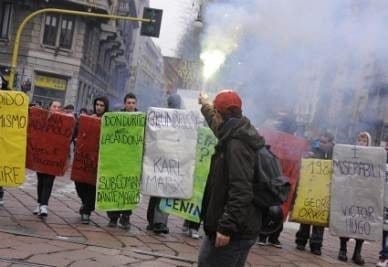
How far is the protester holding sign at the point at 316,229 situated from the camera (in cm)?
835

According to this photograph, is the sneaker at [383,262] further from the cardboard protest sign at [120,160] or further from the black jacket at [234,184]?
the black jacket at [234,184]

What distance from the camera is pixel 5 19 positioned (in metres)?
32.6

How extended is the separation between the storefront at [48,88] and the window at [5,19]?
2.61m

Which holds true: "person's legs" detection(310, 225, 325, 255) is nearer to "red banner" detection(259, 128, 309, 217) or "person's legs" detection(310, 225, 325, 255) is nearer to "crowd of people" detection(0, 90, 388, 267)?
"red banner" detection(259, 128, 309, 217)

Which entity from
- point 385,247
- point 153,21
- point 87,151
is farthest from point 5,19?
point 385,247

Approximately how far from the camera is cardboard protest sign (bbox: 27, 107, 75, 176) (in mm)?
7891

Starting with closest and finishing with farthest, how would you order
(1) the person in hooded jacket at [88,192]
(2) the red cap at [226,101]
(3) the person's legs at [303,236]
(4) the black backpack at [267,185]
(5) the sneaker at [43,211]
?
(4) the black backpack at [267,185] < (2) the red cap at [226,101] < (5) the sneaker at [43,211] < (1) the person in hooded jacket at [88,192] < (3) the person's legs at [303,236]

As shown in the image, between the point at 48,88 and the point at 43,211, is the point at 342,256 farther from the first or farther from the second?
the point at 48,88

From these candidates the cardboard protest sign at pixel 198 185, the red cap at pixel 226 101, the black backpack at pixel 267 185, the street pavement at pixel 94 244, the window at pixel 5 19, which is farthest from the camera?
the window at pixel 5 19

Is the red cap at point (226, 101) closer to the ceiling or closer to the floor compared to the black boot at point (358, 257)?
closer to the ceiling

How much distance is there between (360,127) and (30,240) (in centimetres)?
1345

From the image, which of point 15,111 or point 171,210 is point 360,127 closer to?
point 171,210

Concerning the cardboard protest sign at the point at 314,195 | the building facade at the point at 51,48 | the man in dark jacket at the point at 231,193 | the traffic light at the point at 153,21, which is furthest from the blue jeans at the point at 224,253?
the building facade at the point at 51,48

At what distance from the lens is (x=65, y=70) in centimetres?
3350
